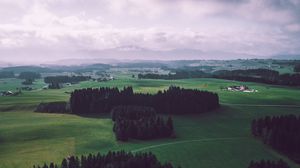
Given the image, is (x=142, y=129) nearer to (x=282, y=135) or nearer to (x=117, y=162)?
(x=117, y=162)

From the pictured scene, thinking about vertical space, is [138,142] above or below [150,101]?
below

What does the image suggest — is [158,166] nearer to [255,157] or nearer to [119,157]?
[119,157]

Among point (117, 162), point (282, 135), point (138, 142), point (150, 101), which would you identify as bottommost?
point (138, 142)

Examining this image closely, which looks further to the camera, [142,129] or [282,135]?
[142,129]

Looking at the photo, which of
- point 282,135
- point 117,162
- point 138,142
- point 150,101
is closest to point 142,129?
point 138,142

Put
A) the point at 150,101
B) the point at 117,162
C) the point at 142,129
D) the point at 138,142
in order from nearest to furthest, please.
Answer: the point at 117,162, the point at 138,142, the point at 142,129, the point at 150,101

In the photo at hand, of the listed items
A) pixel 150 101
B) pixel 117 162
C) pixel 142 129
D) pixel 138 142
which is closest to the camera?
pixel 117 162

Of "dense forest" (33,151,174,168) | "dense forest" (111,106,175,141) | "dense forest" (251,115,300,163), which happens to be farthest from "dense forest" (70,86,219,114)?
"dense forest" (33,151,174,168)
